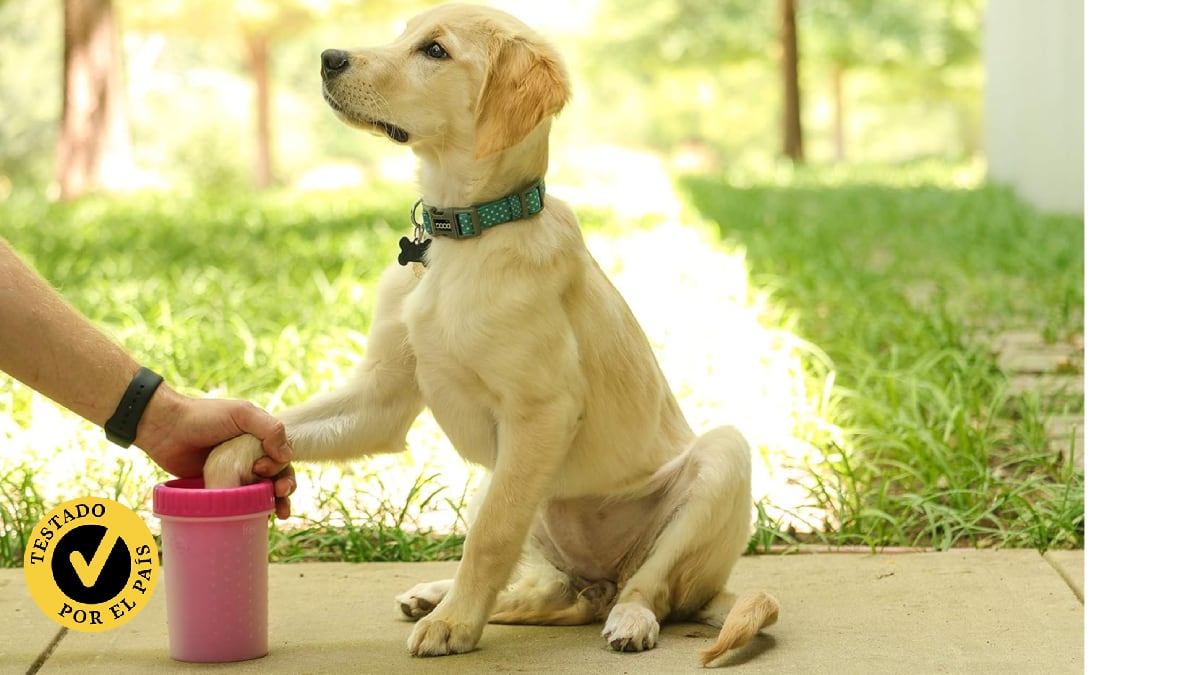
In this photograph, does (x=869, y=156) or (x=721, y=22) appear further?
(x=869, y=156)

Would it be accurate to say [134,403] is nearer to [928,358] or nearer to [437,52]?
[437,52]

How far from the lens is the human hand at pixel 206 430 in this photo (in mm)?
2619

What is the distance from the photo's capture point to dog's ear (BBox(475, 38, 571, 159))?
2.71m

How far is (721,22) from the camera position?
100ft

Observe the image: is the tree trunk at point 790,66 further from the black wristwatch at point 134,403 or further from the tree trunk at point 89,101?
the black wristwatch at point 134,403

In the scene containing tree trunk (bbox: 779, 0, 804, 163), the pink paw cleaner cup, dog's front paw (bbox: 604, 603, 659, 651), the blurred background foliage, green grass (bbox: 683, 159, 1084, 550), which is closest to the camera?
the pink paw cleaner cup

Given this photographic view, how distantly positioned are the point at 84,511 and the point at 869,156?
5193 cm

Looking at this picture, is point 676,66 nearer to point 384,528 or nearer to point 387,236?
point 387,236

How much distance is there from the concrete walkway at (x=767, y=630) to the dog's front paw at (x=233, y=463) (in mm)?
351

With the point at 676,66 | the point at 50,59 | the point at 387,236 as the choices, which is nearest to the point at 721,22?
the point at 676,66

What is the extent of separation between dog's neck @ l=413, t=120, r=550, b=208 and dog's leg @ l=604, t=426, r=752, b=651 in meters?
0.70

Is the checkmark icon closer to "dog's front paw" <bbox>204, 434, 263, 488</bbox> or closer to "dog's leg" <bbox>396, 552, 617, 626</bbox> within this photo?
"dog's front paw" <bbox>204, 434, 263, 488</bbox>

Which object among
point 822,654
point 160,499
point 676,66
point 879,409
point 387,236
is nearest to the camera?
point 160,499

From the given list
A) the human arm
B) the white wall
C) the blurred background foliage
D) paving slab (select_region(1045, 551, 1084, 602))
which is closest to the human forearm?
the human arm
